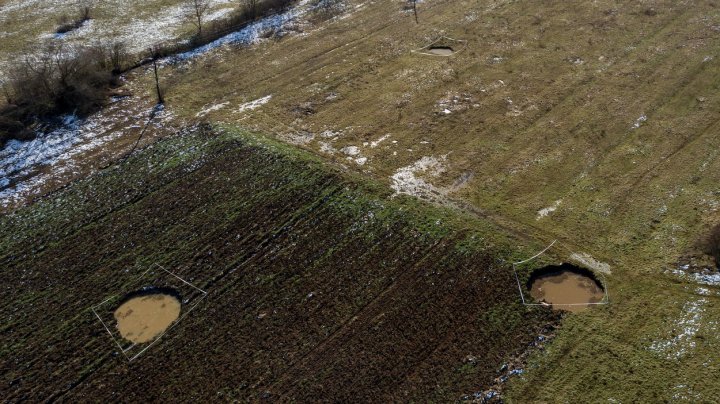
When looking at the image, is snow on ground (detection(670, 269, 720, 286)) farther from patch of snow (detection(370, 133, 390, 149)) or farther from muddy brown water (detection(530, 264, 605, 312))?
patch of snow (detection(370, 133, 390, 149))

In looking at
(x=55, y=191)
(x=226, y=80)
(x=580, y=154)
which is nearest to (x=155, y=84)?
(x=226, y=80)

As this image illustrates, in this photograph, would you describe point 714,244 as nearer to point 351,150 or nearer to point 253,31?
point 351,150

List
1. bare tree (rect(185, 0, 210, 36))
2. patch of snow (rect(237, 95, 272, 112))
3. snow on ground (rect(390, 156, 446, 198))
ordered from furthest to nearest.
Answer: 1. bare tree (rect(185, 0, 210, 36))
2. patch of snow (rect(237, 95, 272, 112))
3. snow on ground (rect(390, 156, 446, 198))

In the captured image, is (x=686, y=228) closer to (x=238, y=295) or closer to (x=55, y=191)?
(x=238, y=295)

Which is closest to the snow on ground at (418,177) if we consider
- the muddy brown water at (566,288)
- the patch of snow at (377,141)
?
the patch of snow at (377,141)

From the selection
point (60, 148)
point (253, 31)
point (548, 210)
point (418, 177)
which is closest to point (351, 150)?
point (418, 177)

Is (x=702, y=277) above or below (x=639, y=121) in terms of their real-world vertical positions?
below

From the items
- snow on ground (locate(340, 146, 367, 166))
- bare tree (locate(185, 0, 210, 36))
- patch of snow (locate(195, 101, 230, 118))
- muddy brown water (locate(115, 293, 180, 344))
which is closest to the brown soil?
snow on ground (locate(340, 146, 367, 166))
